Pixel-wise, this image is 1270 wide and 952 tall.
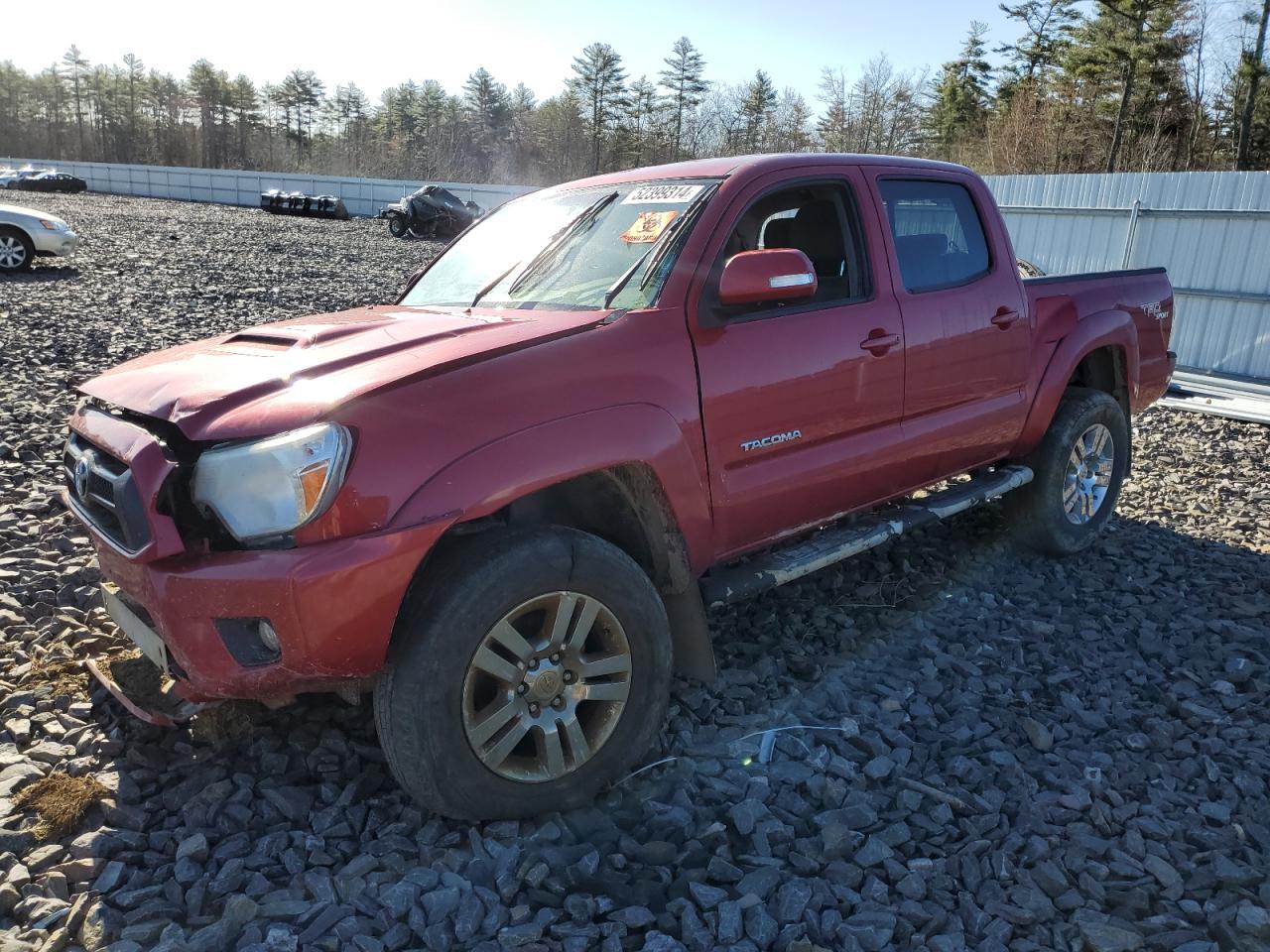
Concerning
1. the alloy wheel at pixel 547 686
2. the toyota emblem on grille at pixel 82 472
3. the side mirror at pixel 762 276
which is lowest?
the alloy wheel at pixel 547 686

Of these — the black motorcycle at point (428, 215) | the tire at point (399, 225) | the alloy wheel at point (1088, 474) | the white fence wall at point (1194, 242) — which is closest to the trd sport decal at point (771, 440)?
the alloy wheel at point (1088, 474)

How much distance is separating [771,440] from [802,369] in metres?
0.29

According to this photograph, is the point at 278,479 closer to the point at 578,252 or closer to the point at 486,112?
the point at 578,252

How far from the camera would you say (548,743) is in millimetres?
2693

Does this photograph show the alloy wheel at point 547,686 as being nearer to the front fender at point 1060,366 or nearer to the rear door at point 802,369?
the rear door at point 802,369

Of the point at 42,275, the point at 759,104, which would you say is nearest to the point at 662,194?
the point at 42,275

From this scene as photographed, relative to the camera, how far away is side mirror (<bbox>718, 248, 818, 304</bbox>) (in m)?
2.97

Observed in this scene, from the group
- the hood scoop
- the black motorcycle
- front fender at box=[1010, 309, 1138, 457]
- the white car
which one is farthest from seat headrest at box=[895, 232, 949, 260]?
the black motorcycle

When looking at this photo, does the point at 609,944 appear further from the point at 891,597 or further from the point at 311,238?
the point at 311,238

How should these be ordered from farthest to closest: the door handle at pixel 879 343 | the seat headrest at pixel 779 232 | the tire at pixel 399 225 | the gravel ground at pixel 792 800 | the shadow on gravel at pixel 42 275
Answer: the tire at pixel 399 225
the shadow on gravel at pixel 42 275
the seat headrest at pixel 779 232
the door handle at pixel 879 343
the gravel ground at pixel 792 800

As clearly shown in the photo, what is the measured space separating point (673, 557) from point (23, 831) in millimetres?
2071

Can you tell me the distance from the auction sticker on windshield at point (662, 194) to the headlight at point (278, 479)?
1.64m

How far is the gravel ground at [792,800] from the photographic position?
2391 millimetres

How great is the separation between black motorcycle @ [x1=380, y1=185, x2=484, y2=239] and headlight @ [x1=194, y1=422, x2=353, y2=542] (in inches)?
1012
